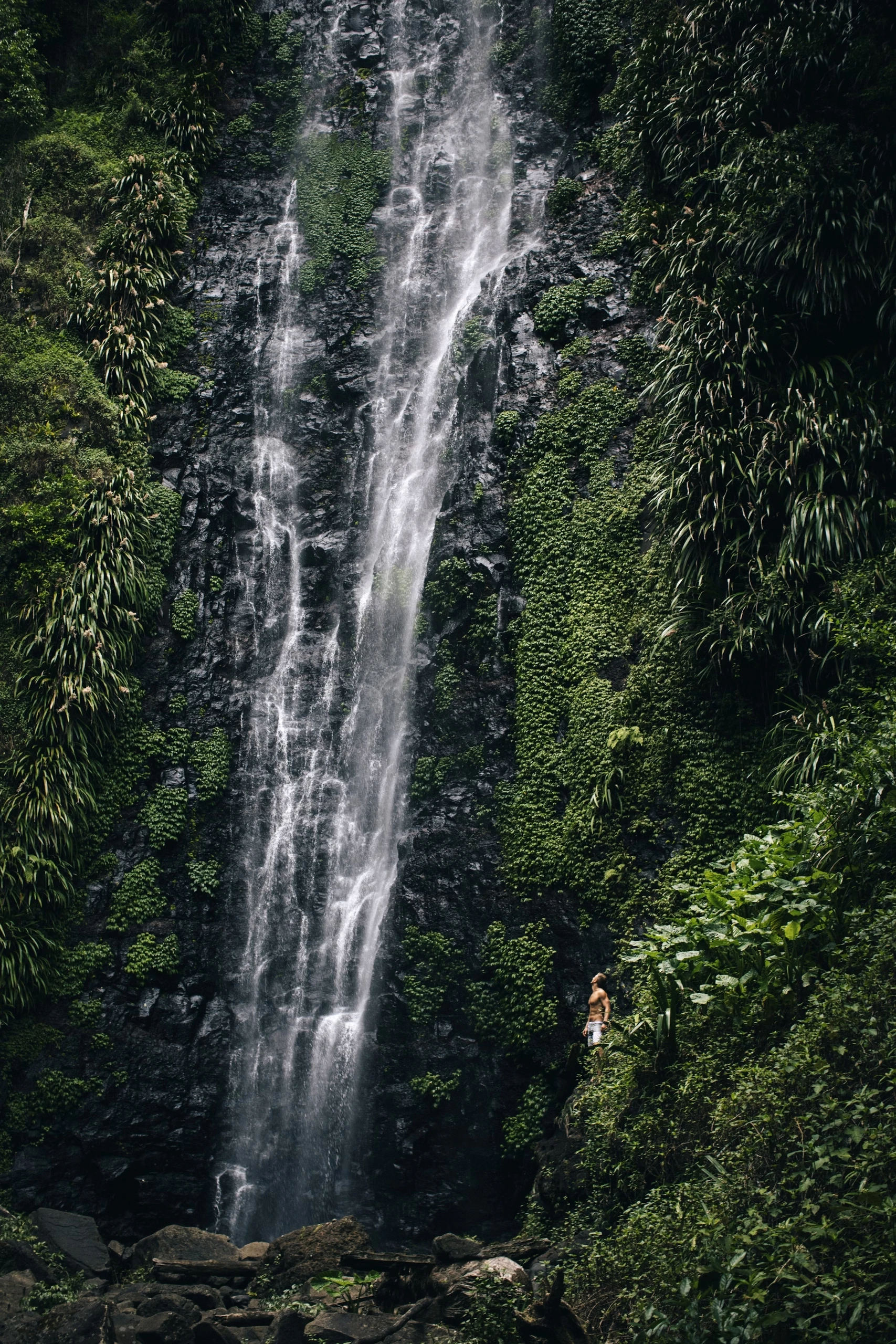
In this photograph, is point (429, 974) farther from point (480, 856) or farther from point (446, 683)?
point (446, 683)

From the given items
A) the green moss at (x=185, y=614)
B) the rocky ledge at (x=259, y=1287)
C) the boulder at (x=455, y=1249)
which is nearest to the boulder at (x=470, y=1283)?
the rocky ledge at (x=259, y=1287)

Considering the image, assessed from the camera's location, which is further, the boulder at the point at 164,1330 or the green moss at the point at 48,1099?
the green moss at the point at 48,1099

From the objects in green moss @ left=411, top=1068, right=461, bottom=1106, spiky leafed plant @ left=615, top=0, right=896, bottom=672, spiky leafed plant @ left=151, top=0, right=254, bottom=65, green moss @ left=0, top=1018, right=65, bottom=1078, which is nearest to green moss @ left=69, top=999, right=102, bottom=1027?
green moss @ left=0, top=1018, right=65, bottom=1078

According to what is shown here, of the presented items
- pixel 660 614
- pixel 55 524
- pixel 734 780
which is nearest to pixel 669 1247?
pixel 734 780

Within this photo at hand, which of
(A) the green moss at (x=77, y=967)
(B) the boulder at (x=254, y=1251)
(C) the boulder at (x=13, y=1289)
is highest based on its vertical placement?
(A) the green moss at (x=77, y=967)

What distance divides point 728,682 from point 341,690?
6.73 meters

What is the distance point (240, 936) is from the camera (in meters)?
14.0

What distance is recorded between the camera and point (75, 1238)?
1110 centimetres

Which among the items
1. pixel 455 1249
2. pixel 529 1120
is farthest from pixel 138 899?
pixel 455 1249

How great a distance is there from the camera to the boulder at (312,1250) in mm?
10078

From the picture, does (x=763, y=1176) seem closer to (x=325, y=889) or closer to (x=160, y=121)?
(x=325, y=889)

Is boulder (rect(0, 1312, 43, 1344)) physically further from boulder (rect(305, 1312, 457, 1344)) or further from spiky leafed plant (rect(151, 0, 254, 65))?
spiky leafed plant (rect(151, 0, 254, 65))

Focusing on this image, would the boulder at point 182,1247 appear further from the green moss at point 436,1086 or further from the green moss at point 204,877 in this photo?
the green moss at point 204,877

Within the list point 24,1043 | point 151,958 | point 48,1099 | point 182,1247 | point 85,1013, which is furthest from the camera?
point 151,958
